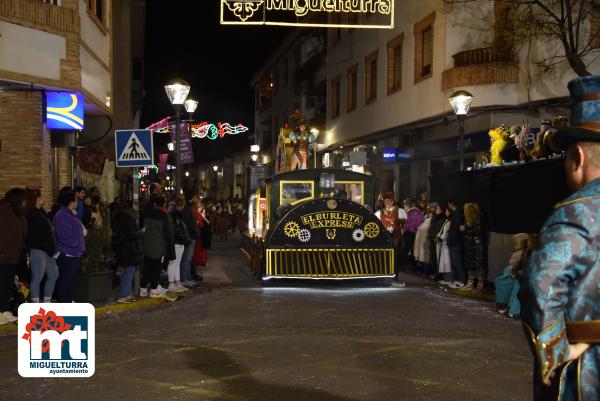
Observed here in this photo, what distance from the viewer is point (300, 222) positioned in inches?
581

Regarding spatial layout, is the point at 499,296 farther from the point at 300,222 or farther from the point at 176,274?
the point at 176,274

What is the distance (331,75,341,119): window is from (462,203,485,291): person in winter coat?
23.1 meters

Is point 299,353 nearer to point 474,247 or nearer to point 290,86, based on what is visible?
point 474,247

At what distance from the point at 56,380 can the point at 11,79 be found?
9010mm

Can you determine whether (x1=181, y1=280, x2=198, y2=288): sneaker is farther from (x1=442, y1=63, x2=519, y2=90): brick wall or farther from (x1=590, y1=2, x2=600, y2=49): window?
(x1=590, y1=2, x2=600, y2=49): window

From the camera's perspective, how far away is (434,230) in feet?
53.0

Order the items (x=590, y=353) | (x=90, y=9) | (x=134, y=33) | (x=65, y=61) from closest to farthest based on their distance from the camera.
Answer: (x=590, y=353)
(x=65, y=61)
(x=90, y=9)
(x=134, y=33)

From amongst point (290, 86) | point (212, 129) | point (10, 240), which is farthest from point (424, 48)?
point (290, 86)

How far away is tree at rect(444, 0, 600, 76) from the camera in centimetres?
1866

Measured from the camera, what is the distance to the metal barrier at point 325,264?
47.7 ft

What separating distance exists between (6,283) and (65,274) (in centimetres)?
113

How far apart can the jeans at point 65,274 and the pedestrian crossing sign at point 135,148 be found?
2.85 metres

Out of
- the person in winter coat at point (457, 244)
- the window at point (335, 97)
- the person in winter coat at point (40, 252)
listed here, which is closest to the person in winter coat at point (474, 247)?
the person in winter coat at point (457, 244)

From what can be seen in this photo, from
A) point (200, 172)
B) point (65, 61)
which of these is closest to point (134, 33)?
point (65, 61)
